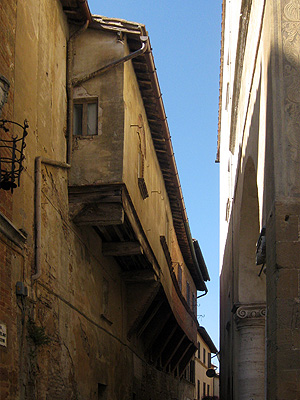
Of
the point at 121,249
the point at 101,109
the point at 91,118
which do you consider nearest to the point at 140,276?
the point at 121,249

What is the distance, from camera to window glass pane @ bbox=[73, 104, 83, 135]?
526 inches

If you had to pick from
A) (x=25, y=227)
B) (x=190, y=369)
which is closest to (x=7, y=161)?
(x=25, y=227)

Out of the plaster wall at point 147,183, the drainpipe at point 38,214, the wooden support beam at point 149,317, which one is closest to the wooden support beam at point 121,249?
the plaster wall at point 147,183

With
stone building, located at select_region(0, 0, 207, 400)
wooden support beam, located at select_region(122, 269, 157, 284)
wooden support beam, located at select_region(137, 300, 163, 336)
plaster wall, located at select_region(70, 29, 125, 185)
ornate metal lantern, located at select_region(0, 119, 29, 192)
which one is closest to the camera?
ornate metal lantern, located at select_region(0, 119, 29, 192)

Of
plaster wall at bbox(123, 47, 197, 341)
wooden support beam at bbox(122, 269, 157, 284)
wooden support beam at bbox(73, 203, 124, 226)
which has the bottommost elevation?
wooden support beam at bbox(122, 269, 157, 284)

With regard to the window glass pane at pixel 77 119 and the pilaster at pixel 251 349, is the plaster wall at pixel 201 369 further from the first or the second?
the window glass pane at pixel 77 119

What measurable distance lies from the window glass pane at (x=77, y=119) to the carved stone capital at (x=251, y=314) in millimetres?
4833

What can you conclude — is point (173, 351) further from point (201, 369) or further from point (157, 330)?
point (201, 369)

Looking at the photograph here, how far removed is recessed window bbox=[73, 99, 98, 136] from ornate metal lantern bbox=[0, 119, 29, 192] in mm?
3365

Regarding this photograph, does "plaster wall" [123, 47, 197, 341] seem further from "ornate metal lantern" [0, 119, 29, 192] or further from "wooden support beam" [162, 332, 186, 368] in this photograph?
"ornate metal lantern" [0, 119, 29, 192]

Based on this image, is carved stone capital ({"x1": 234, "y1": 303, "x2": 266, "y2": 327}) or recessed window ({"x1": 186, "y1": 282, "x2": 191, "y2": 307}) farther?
recessed window ({"x1": 186, "y1": 282, "x2": 191, "y2": 307})

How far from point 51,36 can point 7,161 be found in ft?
12.0

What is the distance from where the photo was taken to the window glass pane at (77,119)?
13364 millimetres

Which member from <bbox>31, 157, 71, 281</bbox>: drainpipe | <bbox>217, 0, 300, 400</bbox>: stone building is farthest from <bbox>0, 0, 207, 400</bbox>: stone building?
<bbox>217, 0, 300, 400</bbox>: stone building
